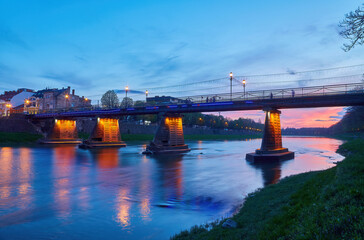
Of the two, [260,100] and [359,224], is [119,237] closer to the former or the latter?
[359,224]

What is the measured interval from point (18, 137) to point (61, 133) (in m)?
11.4

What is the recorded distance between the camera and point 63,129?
7769 centimetres

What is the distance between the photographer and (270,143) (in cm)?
3731

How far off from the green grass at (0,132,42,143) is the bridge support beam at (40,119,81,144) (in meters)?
4.63

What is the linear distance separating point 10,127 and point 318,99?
8267 cm

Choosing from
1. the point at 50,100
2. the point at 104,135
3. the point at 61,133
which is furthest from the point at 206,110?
the point at 50,100

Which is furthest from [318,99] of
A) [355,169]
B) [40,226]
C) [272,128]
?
[40,226]

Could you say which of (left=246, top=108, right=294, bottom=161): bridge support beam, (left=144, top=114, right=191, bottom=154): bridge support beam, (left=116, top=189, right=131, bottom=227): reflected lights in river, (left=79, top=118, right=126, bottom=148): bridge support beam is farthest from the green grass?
(left=116, top=189, right=131, bottom=227): reflected lights in river

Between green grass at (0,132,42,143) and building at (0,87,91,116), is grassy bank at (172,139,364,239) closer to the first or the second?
green grass at (0,132,42,143)

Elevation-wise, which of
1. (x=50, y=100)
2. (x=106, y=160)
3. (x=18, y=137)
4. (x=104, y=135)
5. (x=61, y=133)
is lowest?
(x=106, y=160)

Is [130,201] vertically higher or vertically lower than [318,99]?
lower

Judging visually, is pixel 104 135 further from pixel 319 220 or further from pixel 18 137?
pixel 319 220

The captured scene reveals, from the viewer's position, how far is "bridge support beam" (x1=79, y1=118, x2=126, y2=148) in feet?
201

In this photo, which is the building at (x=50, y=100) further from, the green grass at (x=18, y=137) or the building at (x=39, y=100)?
the green grass at (x=18, y=137)
